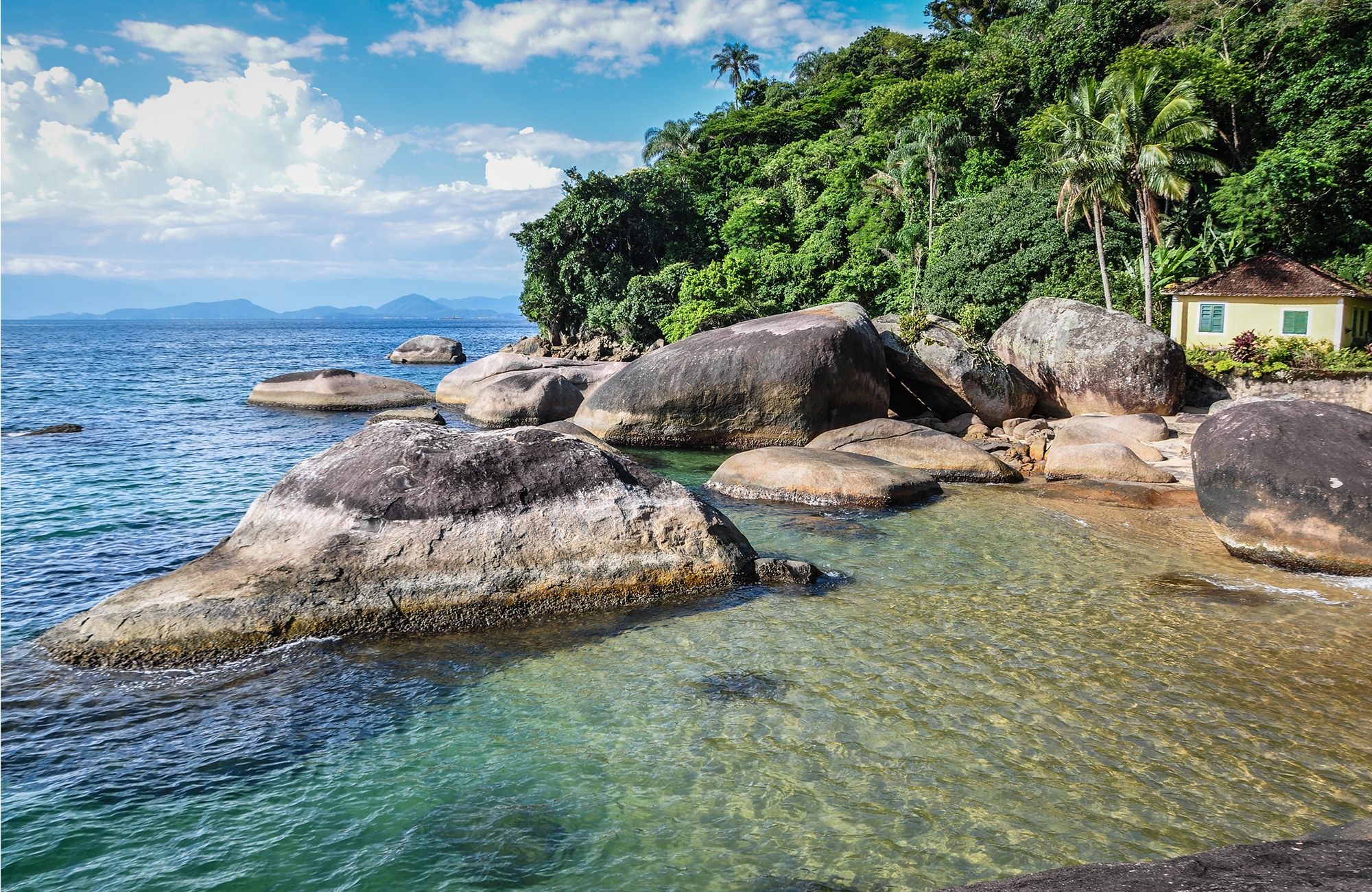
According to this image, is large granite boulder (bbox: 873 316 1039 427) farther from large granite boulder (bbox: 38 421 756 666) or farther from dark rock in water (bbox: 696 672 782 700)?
dark rock in water (bbox: 696 672 782 700)

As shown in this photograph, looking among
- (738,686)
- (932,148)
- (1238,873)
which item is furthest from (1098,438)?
(932,148)

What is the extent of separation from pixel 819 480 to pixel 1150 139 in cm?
2483

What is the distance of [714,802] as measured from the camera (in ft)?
17.4

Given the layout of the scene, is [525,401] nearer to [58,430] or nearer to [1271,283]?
[58,430]

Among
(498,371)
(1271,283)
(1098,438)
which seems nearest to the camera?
(1098,438)

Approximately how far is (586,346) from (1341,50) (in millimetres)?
35161

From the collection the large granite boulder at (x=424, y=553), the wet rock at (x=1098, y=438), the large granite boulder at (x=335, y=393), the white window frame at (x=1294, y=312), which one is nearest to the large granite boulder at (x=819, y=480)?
the large granite boulder at (x=424, y=553)

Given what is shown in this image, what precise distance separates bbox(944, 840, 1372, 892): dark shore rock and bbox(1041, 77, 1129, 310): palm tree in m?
29.9

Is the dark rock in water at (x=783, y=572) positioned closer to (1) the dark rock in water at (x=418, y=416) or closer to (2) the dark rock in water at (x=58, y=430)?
(1) the dark rock in water at (x=418, y=416)

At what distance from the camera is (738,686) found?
274 inches

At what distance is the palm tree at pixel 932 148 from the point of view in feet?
131

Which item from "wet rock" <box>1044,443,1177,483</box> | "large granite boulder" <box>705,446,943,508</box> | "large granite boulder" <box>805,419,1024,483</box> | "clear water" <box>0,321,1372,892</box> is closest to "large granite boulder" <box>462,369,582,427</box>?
"large granite boulder" <box>805,419,1024,483</box>

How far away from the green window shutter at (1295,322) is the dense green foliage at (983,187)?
3.07 meters

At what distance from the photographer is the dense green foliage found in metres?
28.5
